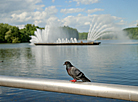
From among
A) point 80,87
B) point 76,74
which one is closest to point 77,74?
point 76,74

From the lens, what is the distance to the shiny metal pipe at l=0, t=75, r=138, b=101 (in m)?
2.44

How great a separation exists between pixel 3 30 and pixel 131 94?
152003 mm

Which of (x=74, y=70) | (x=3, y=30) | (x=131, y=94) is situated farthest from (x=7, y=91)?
(x=3, y=30)

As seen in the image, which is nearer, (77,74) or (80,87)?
(80,87)

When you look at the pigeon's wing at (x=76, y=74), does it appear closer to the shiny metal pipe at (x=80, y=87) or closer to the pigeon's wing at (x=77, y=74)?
the pigeon's wing at (x=77, y=74)

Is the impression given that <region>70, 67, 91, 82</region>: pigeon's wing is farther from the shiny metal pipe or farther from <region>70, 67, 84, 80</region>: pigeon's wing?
the shiny metal pipe

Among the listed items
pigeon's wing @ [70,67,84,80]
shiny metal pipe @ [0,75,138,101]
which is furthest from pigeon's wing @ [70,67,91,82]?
shiny metal pipe @ [0,75,138,101]

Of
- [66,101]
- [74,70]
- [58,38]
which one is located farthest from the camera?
[58,38]

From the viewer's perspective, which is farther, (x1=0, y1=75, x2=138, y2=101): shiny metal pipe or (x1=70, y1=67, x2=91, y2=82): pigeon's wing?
(x1=70, y1=67, x2=91, y2=82): pigeon's wing

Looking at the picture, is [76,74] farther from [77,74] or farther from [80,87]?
[80,87]

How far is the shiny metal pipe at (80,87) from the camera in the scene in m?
2.44

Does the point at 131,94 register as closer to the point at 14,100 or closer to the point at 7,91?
the point at 14,100

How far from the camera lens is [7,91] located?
911 centimetres

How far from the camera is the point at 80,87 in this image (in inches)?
107
